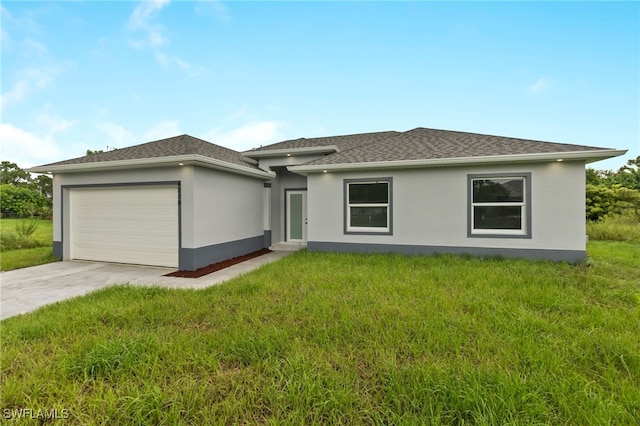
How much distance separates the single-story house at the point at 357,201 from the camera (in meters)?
7.35

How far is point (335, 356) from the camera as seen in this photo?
2.82 meters

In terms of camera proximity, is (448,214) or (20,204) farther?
(20,204)

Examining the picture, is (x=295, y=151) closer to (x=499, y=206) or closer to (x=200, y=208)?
(x=200, y=208)

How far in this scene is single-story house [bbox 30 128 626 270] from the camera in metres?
7.35

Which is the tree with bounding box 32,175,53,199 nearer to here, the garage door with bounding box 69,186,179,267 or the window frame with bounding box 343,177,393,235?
the garage door with bounding box 69,186,179,267

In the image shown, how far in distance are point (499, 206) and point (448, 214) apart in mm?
1421

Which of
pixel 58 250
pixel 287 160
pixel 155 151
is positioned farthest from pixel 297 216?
pixel 58 250

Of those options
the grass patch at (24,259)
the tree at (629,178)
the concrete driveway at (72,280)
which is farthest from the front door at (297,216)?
the tree at (629,178)

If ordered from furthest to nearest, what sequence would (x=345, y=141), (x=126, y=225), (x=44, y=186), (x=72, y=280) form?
(x=44, y=186)
(x=345, y=141)
(x=126, y=225)
(x=72, y=280)

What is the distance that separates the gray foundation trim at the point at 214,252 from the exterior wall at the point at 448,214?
236 cm

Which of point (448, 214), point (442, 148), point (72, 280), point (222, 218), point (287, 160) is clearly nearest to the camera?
point (72, 280)

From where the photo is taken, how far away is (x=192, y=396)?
2287 millimetres

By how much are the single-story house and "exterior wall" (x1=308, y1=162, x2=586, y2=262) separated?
28mm

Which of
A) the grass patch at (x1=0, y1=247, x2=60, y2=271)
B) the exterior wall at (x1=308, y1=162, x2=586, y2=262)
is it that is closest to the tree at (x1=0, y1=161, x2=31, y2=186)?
the grass patch at (x1=0, y1=247, x2=60, y2=271)
